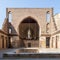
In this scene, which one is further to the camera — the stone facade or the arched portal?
the arched portal

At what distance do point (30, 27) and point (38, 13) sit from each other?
956cm

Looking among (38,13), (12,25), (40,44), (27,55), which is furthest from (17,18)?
(27,55)

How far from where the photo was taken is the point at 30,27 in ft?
151

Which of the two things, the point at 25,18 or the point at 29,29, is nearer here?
the point at 25,18

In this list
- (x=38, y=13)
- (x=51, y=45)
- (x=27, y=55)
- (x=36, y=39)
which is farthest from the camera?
(x=36, y=39)

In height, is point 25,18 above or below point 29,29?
above

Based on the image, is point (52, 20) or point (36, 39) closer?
point (52, 20)

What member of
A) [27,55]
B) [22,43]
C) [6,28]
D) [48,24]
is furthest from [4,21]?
[27,55]

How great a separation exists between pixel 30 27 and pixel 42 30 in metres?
9.72

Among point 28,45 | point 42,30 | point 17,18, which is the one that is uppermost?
point 17,18

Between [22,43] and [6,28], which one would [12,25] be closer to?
[6,28]

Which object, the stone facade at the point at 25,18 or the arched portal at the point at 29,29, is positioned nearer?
the stone facade at the point at 25,18

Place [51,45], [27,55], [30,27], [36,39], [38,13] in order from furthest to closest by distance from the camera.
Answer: [30,27] < [36,39] < [38,13] < [51,45] < [27,55]

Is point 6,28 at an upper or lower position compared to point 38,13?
lower
